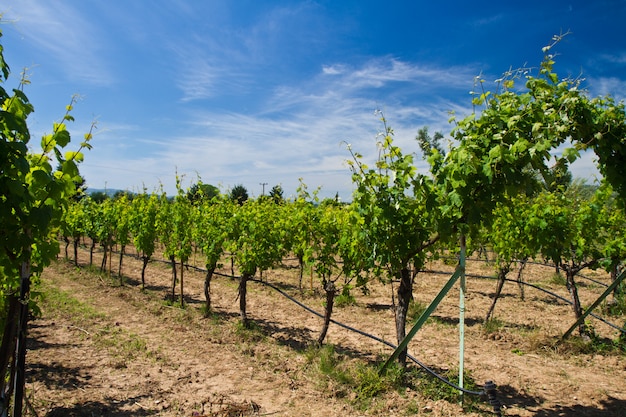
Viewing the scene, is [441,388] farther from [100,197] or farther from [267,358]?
[100,197]

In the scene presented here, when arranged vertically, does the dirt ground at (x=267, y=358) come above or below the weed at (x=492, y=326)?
below

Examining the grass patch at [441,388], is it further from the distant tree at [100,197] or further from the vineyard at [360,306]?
the distant tree at [100,197]

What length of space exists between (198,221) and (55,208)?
5623 mm

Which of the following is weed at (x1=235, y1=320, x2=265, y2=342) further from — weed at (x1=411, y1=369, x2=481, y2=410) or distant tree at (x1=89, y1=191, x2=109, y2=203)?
distant tree at (x1=89, y1=191, x2=109, y2=203)

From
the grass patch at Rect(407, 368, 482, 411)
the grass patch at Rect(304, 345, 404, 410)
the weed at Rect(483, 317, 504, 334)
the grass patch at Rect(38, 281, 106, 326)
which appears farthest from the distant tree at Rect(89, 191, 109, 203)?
the grass patch at Rect(407, 368, 482, 411)

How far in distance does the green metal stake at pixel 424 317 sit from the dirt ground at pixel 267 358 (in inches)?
17.2

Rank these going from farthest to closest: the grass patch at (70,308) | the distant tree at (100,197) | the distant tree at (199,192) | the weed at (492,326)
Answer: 1. the distant tree at (100,197)
2. the distant tree at (199,192)
3. the grass patch at (70,308)
4. the weed at (492,326)

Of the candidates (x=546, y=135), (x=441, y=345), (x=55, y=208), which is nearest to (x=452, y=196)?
(x=546, y=135)

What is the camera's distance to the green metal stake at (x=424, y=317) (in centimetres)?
402

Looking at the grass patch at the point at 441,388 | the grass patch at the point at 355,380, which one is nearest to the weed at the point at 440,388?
the grass patch at the point at 441,388

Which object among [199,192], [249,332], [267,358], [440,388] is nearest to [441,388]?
[440,388]

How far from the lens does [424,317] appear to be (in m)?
4.13

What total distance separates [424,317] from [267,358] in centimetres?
271

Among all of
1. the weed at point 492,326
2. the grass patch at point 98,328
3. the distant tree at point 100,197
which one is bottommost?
the grass patch at point 98,328
